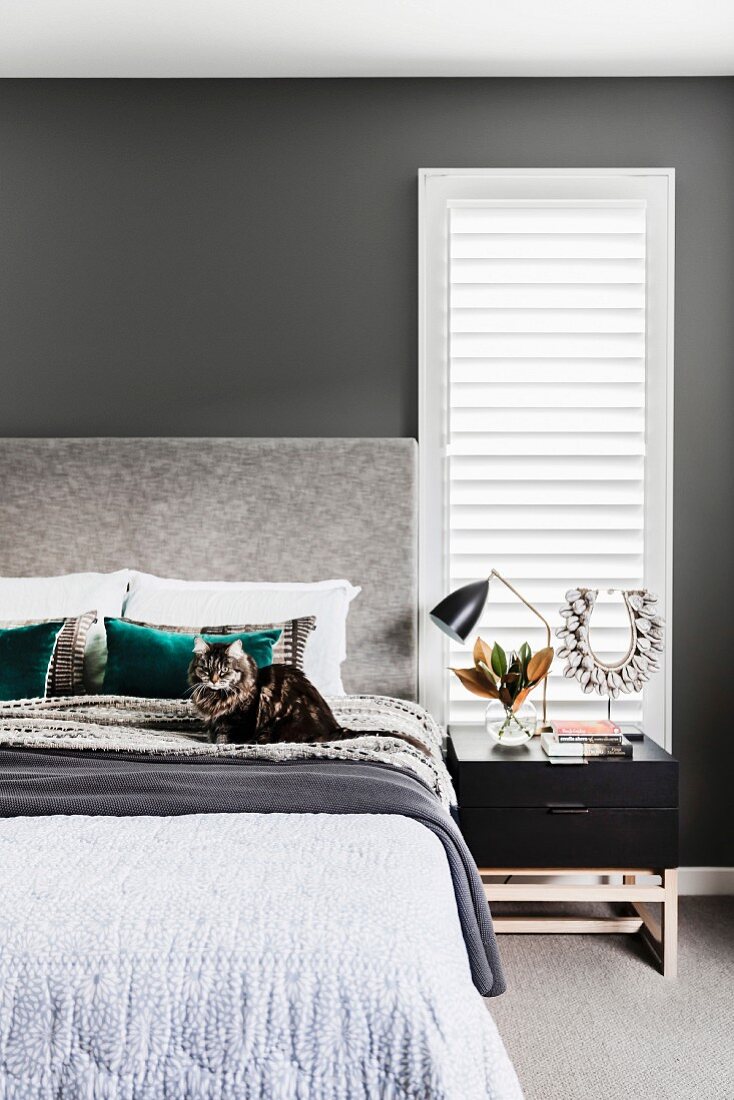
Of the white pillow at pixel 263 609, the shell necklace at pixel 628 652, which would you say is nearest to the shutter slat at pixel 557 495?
the shell necklace at pixel 628 652

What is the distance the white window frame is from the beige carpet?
2.52 ft

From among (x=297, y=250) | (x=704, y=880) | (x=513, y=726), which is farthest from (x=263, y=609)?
(x=704, y=880)

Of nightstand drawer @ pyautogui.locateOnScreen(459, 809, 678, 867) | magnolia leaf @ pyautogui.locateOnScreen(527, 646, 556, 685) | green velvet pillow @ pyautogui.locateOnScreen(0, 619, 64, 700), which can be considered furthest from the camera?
magnolia leaf @ pyautogui.locateOnScreen(527, 646, 556, 685)

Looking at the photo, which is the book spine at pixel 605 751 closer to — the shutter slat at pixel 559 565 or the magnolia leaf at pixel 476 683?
the magnolia leaf at pixel 476 683

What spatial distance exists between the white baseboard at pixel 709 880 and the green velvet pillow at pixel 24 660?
7.54ft

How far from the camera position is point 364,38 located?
2.84m

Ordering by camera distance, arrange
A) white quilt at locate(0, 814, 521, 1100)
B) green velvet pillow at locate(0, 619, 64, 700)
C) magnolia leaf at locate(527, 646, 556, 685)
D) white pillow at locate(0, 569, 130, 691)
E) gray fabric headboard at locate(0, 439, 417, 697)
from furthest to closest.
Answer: gray fabric headboard at locate(0, 439, 417, 697) → magnolia leaf at locate(527, 646, 556, 685) → white pillow at locate(0, 569, 130, 691) → green velvet pillow at locate(0, 619, 64, 700) → white quilt at locate(0, 814, 521, 1100)

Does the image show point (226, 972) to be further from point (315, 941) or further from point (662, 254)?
point (662, 254)

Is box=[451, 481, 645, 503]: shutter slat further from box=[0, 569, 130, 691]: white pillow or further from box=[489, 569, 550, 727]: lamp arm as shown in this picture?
box=[0, 569, 130, 691]: white pillow

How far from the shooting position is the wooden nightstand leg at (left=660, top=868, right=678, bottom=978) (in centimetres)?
251

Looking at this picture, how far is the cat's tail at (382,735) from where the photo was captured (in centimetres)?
214

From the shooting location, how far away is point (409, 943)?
120cm

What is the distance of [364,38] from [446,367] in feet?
3.60

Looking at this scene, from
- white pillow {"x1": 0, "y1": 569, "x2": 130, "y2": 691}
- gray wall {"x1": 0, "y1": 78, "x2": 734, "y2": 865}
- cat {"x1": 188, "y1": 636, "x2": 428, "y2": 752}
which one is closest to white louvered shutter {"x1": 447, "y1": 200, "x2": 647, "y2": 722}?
gray wall {"x1": 0, "y1": 78, "x2": 734, "y2": 865}
